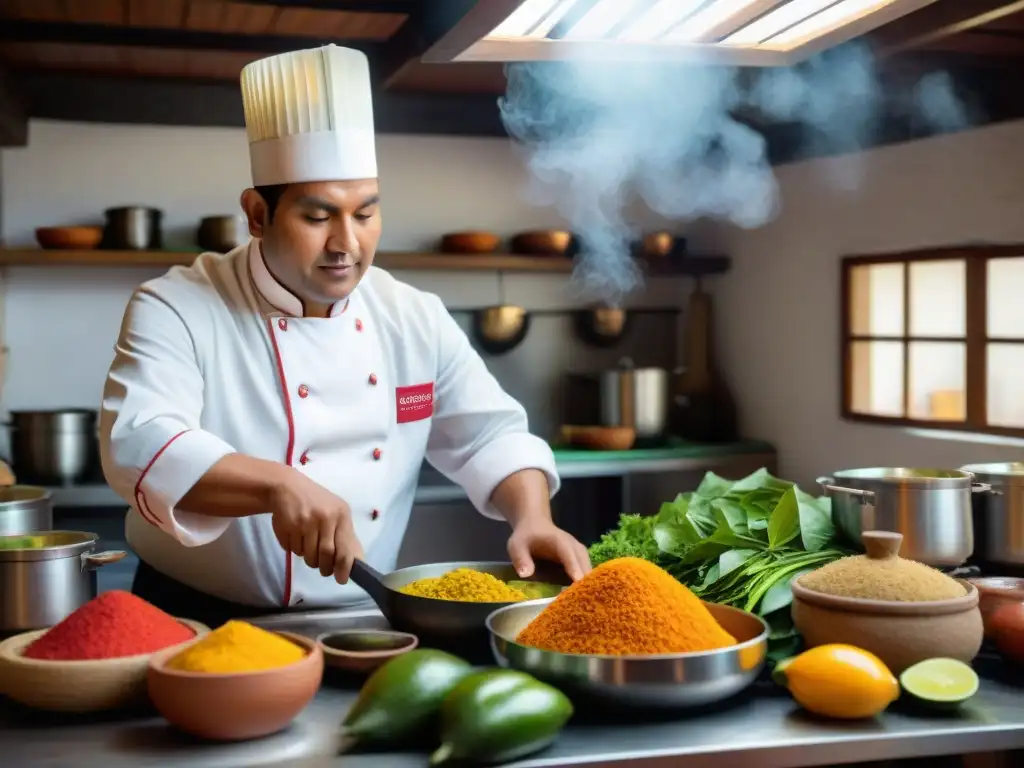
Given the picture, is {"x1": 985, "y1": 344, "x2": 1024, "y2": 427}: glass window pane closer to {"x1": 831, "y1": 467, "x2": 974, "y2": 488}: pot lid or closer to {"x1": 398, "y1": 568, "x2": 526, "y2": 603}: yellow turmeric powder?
{"x1": 831, "y1": 467, "x2": 974, "y2": 488}: pot lid

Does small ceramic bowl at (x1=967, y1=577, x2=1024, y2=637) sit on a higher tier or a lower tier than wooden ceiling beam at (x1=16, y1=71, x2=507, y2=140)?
lower

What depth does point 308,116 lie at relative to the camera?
2129 millimetres

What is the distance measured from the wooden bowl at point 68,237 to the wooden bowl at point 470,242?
1.46 metres

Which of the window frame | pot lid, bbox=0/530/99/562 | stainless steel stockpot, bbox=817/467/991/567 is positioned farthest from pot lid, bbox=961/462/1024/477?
the window frame

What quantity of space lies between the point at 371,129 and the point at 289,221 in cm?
29

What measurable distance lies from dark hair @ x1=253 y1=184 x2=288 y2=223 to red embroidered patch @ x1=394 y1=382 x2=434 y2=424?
0.46m

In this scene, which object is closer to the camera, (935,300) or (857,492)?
(857,492)

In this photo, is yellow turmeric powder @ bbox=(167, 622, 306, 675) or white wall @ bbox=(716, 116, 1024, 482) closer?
yellow turmeric powder @ bbox=(167, 622, 306, 675)

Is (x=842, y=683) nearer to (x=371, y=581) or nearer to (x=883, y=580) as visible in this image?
(x=883, y=580)

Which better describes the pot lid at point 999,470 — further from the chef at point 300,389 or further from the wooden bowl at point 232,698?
the wooden bowl at point 232,698

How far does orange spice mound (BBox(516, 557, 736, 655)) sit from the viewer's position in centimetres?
133

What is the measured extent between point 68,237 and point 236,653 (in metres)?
3.59

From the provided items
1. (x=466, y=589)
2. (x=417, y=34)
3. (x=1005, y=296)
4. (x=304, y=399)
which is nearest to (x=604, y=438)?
(x=1005, y=296)

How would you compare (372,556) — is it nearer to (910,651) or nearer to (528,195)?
(910,651)
